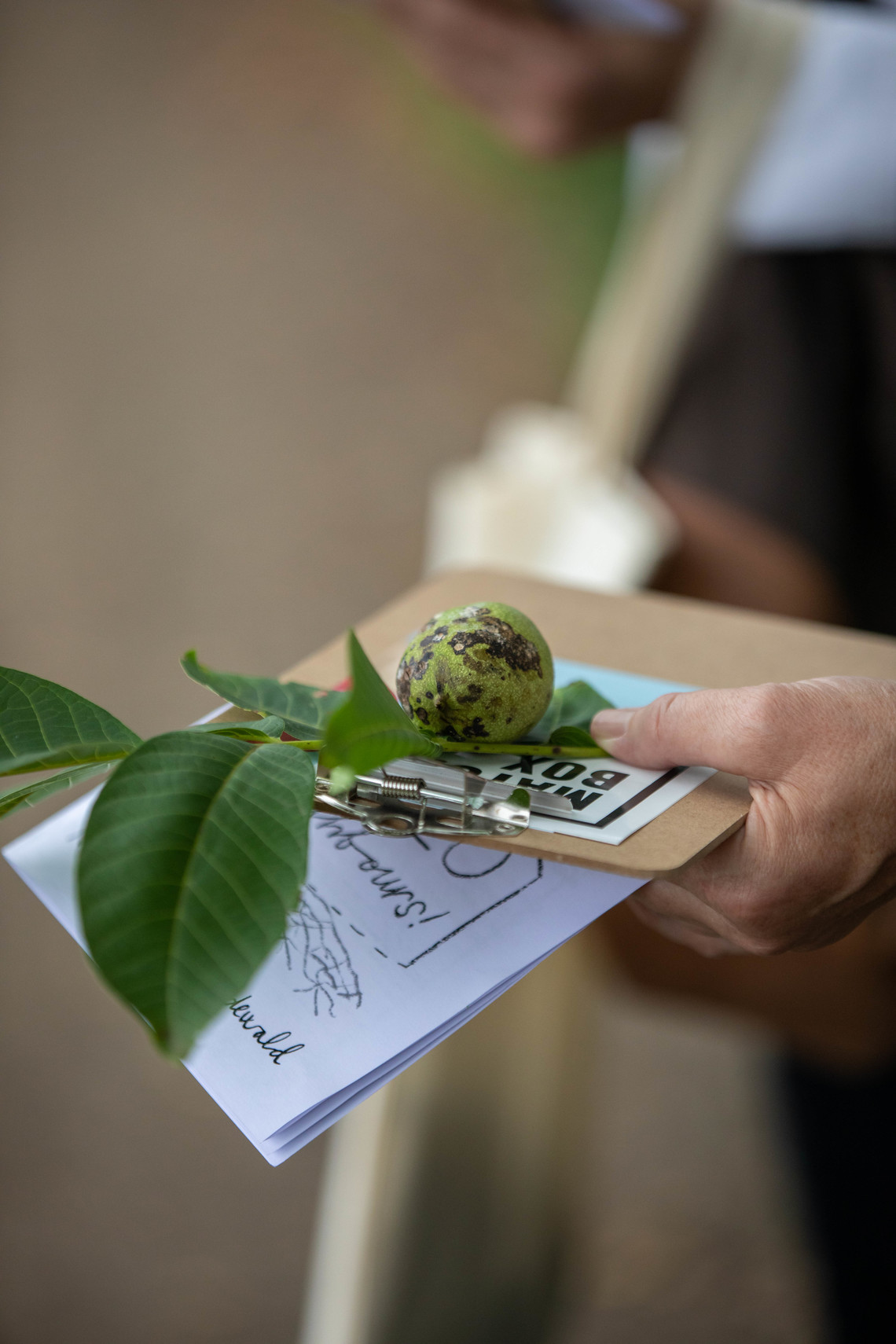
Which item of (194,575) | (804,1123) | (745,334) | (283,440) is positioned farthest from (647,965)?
(283,440)

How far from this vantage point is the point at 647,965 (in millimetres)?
1101

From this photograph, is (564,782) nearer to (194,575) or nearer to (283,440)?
(194,575)

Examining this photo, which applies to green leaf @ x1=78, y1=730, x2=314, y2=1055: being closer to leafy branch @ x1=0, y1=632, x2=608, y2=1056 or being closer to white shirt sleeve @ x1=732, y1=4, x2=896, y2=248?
leafy branch @ x1=0, y1=632, x2=608, y2=1056

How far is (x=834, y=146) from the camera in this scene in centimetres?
90

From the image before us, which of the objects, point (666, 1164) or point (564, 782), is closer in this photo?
point (564, 782)

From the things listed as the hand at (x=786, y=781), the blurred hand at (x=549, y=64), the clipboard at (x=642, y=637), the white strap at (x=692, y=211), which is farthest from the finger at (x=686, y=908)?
the blurred hand at (x=549, y=64)

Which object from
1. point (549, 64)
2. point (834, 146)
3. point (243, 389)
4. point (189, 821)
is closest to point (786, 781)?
point (189, 821)

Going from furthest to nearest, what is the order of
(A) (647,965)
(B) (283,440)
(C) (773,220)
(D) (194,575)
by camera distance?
1. (B) (283,440)
2. (D) (194,575)
3. (A) (647,965)
4. (C) (773,220)

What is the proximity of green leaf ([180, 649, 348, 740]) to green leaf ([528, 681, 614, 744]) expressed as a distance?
9cm

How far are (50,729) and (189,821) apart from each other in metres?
0.07

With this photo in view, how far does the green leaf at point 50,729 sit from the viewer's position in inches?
13.2

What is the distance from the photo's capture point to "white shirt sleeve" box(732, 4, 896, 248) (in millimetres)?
868

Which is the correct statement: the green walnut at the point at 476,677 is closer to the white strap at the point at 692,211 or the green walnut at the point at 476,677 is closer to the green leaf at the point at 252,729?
the green leaf at the point at 252,729

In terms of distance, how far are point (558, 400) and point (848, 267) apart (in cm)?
149
